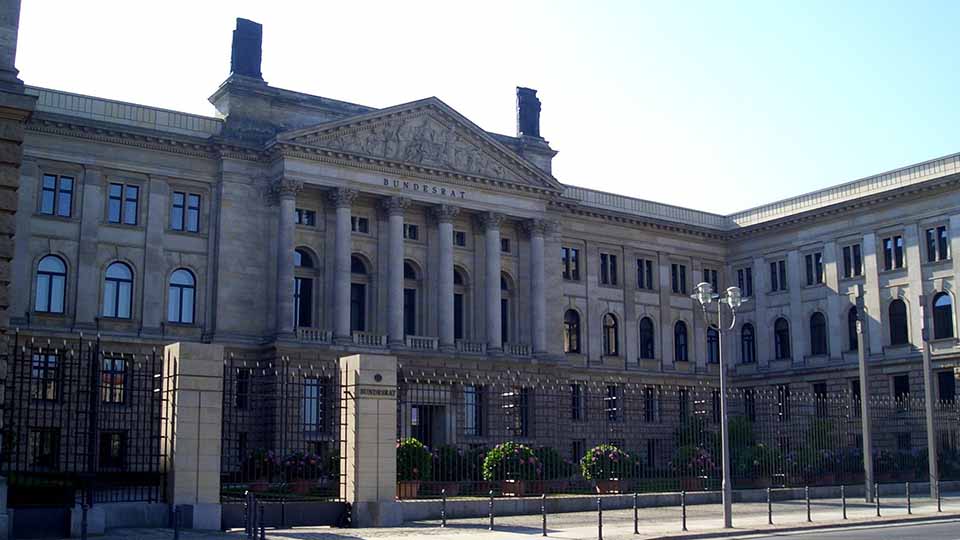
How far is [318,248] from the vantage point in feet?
189

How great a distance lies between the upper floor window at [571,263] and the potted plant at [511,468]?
3210 cm

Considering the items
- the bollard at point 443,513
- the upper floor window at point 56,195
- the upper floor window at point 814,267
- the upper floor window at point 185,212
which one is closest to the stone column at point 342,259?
the upper floor window at point 185,212

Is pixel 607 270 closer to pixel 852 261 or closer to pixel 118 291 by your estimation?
pixel 852 261

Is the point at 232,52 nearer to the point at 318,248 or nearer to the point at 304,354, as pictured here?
the point at 318,248

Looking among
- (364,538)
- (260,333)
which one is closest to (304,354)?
(260,333)

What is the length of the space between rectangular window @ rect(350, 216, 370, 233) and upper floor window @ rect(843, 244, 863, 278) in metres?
29.5

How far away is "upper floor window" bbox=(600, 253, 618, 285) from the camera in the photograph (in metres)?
70.6

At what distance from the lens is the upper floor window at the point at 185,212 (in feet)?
179

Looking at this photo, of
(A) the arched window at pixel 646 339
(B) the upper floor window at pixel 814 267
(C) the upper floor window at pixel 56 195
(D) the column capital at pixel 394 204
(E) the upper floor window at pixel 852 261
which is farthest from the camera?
(A) the arched window at pixel 646 339

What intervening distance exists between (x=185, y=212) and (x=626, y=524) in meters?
31.9

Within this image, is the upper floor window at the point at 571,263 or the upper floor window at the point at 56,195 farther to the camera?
the upper floor window at the point at 571,263

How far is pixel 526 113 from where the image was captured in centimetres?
6825

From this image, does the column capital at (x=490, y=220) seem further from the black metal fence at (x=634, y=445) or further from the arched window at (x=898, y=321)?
the arched window at (x=898, y=321)

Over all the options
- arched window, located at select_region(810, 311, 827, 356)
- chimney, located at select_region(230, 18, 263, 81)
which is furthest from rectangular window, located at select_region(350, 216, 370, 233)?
arched window, located at select_region(810, 311, 827, 356)
